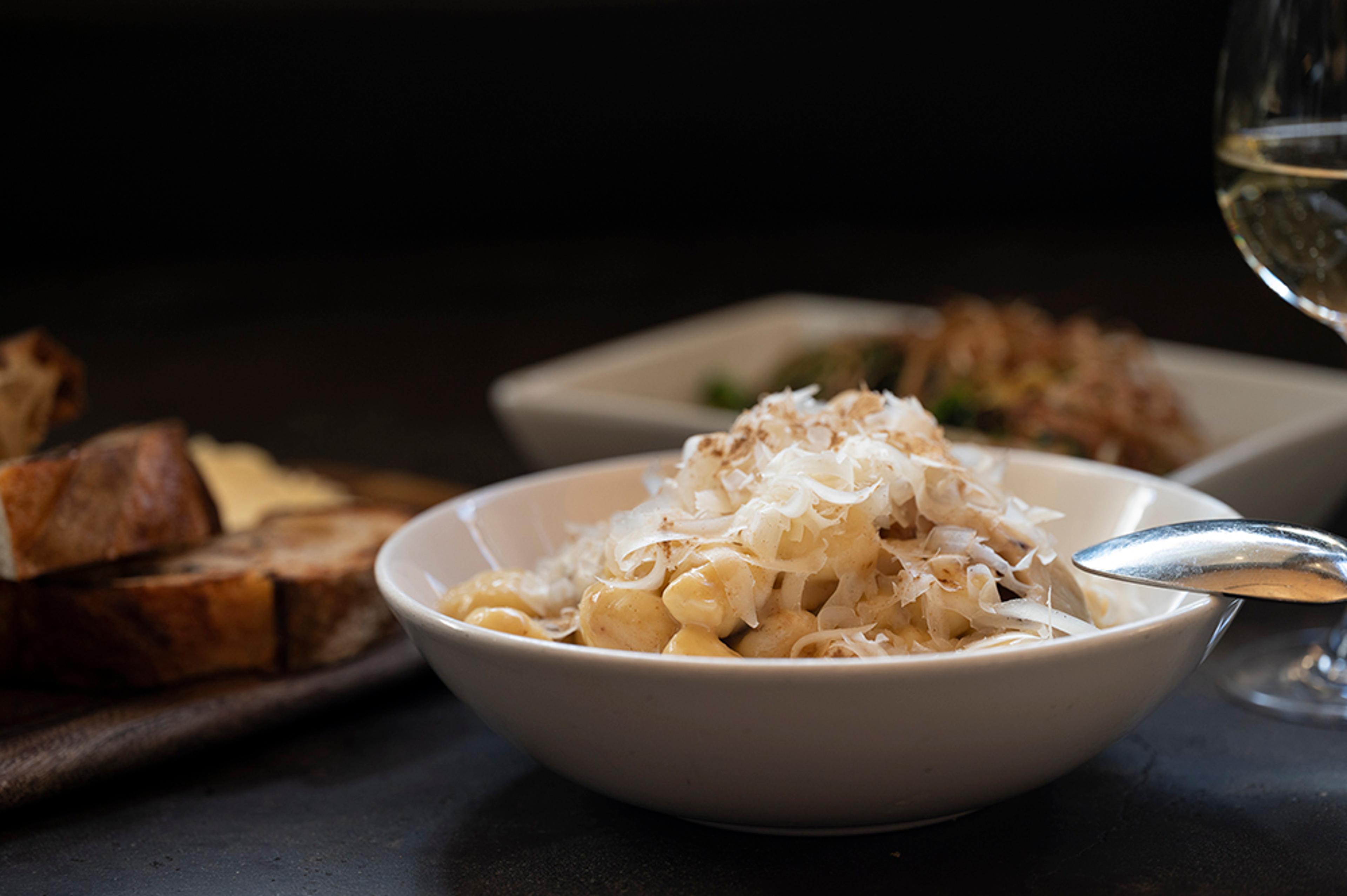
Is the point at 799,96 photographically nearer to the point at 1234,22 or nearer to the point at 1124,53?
the point at 1124,53

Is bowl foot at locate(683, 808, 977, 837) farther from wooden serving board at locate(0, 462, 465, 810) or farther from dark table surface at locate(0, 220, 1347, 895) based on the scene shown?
wooden serving board at locate(0, 462, 465, 810)

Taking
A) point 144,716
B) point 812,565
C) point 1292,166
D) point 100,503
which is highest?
point 1292,166

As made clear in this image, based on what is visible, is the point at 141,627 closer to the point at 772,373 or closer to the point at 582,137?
the point at 772,373

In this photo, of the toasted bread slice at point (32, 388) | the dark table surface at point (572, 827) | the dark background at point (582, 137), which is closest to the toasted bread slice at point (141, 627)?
the dark table surface at point (572, 827)

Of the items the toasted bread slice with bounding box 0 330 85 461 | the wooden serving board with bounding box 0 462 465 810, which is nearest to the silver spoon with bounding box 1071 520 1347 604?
the wooden serving board with bounding box 0 462 465 810

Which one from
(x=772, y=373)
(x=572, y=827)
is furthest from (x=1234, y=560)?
A: (x=772, y=373)

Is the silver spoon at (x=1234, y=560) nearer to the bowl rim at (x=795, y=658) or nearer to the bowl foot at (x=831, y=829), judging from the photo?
the bowl rim at (x=795, y=658)

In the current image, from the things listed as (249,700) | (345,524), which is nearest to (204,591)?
(249,700)
